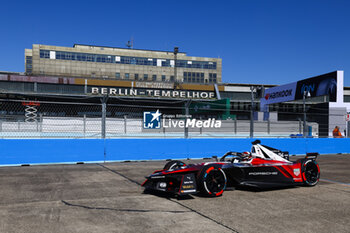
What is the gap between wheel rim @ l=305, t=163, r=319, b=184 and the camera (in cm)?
741

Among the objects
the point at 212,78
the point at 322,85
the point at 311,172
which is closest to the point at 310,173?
the point at 311,172

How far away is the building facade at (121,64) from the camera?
6094 cm

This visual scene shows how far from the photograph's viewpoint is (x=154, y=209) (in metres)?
5.18

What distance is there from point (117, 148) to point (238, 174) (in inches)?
262

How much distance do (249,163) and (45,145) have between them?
7527mm

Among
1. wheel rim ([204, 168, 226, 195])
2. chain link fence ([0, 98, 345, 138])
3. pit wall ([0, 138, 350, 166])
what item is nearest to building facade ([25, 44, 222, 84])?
chain link fence ([0, 98, 345, 138])

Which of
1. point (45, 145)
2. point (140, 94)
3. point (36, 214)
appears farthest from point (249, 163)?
point (140, 94)

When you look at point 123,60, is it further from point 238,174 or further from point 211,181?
point 211,181

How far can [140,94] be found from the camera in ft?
171

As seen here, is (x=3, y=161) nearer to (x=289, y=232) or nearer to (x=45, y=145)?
(x=45, y=145)

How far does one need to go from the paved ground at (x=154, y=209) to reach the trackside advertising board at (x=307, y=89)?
37.6ft

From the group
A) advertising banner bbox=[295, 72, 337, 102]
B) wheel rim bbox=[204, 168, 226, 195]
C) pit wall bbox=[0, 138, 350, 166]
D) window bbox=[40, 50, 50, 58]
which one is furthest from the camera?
window bbox=[40, 50, 50, 58]

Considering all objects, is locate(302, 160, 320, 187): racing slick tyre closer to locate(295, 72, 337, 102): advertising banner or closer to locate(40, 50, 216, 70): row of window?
locate(295, 72, 337, 102): advertising banner

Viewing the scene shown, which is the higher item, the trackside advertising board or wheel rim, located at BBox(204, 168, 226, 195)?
the trackside advertising board
